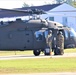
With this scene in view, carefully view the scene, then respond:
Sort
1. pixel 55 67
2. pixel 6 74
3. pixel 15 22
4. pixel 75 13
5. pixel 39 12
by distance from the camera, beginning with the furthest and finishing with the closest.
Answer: pixel 75 13 < pixel 15 22 < pixel 39 12 < pixel 55 67 < pixel 6 74

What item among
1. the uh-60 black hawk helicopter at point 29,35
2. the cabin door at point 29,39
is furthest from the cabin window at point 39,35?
the cabin door at point 29,39

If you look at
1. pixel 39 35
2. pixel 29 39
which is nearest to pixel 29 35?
pixel 29 39

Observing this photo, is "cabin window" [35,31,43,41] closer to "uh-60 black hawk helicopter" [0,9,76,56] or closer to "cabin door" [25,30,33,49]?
"uh-60 black hawk helicopter" [0,9,76,56]

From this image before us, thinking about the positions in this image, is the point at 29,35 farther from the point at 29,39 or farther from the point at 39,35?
the point at 39,35

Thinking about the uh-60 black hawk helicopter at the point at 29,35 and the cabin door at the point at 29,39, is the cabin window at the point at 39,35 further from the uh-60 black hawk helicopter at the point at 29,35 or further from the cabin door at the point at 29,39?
the cabin door at the point at 29,39

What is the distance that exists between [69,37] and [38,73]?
1408cm

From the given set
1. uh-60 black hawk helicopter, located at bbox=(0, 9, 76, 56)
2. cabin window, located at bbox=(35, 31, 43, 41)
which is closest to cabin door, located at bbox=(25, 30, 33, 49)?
uh-60 black hawk helicopter, located at bbox=(0, 9, 76, 56)

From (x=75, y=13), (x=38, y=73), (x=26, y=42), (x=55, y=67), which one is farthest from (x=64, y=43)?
(x=75, y=13)

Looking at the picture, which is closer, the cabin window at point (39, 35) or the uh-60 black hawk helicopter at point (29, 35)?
the uh-60 black hawk helicopter at point (29, 35)

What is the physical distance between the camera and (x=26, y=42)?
34.2m

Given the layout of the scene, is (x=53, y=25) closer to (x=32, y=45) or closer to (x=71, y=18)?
(x=32, y=45)

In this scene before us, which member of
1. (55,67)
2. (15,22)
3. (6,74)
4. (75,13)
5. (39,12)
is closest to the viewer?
(6,74)

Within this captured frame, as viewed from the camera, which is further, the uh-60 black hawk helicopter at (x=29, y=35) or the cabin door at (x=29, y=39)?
the cabin door at (x=29, y=39)

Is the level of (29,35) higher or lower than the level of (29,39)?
higher
